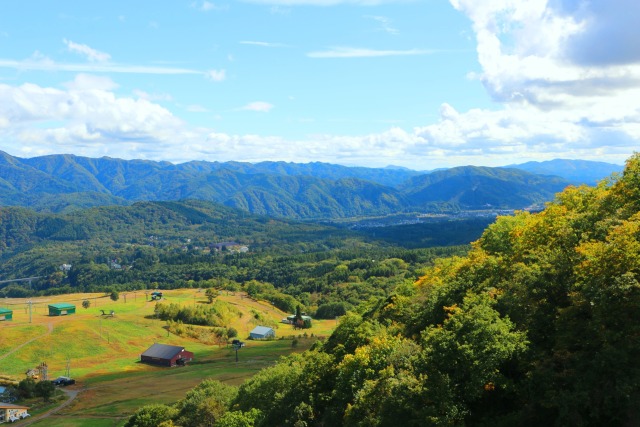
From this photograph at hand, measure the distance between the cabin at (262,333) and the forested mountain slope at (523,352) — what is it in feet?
332

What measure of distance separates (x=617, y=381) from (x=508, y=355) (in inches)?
224

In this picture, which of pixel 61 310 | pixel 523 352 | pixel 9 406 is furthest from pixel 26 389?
pixel 523 352

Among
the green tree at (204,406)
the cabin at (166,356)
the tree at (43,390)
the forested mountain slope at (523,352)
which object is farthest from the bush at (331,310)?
the forested mountain slope at (523,352)

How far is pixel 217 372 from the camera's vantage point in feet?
315

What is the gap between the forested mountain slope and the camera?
23.0 meters

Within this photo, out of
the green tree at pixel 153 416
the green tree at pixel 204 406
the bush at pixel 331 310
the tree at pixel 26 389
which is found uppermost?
the green tree at pixel 204 406

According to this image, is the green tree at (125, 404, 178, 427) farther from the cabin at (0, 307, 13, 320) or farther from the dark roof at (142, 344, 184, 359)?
the cabin at (0, 307, 13, 320)

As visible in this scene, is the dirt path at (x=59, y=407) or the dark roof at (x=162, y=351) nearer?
the dirt path at (x=59, y=407)

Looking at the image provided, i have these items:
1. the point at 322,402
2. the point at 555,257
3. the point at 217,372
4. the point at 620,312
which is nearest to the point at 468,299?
the point at 555,257

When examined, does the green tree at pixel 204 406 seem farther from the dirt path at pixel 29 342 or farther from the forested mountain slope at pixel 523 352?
the dirt path at pixel 29 342

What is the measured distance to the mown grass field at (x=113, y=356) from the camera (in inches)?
3099

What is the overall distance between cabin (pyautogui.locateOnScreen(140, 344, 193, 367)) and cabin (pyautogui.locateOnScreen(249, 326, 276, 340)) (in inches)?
1102

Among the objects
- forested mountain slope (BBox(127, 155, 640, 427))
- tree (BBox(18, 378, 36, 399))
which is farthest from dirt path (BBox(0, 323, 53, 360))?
forested mountain slope (BBox(127, 155, 640, 427))

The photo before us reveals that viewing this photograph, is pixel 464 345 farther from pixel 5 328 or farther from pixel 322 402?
pixel 5 328
